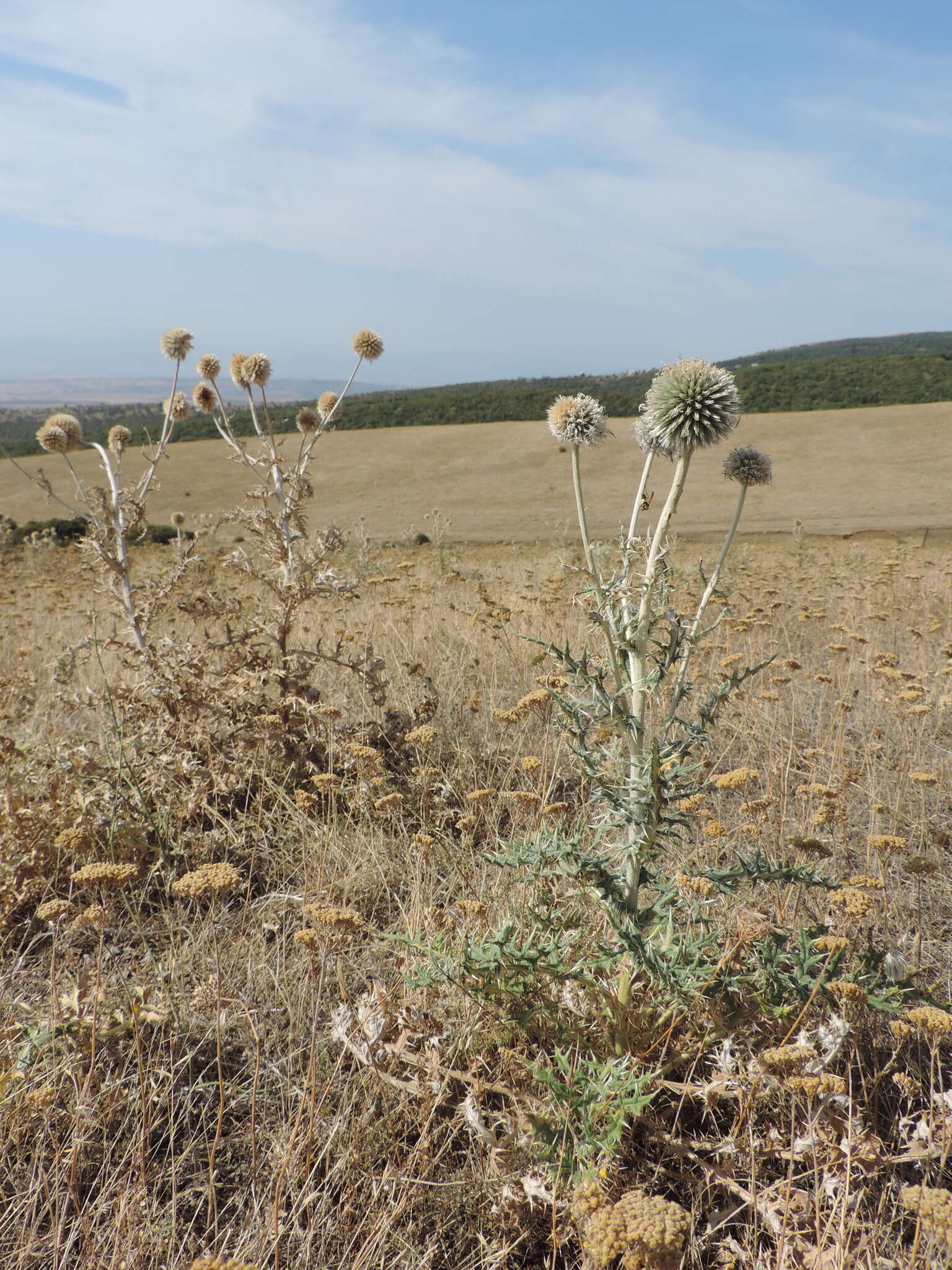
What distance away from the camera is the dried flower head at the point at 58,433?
4.78 metres

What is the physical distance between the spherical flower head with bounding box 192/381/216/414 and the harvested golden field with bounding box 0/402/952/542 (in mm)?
16717

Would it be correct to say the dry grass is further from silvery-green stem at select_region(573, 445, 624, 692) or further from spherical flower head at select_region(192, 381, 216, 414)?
spherical flower head at select_region(192, 381, 216, 414)

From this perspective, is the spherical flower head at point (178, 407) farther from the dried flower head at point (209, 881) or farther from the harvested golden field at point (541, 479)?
the harvested golden field at point (541, 479)

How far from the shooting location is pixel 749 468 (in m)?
2.94

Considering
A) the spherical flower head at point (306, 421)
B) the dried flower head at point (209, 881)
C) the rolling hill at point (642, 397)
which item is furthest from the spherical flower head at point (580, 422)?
the rolling hill at point (642, 397)

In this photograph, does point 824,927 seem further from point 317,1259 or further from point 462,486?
point 462,486

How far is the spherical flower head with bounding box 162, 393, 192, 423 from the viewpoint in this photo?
490 centimetres

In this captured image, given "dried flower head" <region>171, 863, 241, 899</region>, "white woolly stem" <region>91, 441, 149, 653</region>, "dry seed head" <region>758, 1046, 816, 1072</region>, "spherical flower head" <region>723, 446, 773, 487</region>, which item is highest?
"spherical flower head" <region>723, 446, 773, 487</region>

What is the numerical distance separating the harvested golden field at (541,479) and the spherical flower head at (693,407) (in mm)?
18685

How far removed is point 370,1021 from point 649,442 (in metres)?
2.09

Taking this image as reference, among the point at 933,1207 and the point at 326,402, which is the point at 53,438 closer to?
the point at 326,402

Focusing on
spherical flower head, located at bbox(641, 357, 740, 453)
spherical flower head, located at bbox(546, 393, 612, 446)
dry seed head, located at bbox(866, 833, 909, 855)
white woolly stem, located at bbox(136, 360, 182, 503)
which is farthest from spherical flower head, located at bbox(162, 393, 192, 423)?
dry seed head, located at bbox(866, 833, 909, 855)

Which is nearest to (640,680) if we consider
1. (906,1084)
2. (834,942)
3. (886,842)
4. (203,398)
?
(834,942)

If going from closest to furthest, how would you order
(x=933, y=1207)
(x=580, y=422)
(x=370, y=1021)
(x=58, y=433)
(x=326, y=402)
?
(x=933, y=1207)
(x=370, y=1021)
(x=580, y=422)
(x=58, y=433)
(x=326, y=402)
